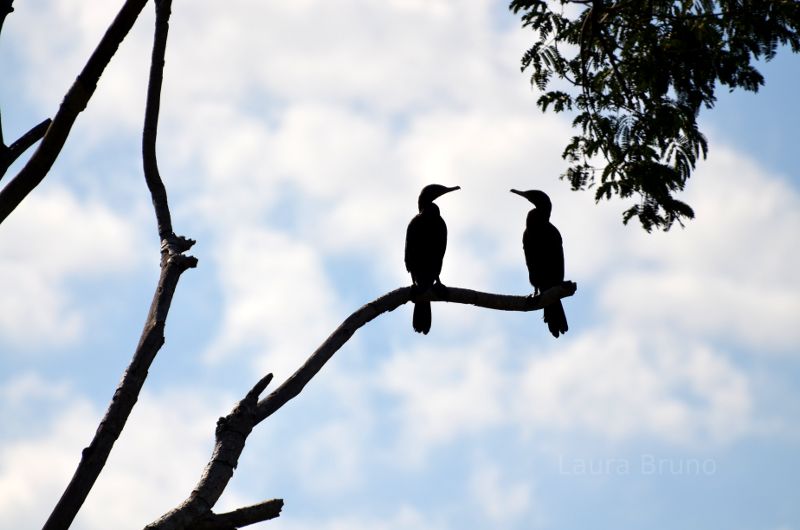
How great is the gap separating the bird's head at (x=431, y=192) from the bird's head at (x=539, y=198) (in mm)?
814

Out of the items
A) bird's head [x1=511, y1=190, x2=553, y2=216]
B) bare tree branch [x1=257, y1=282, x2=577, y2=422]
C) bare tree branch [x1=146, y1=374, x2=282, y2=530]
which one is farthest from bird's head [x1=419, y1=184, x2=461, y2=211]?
bare tree branch [x1=146, y1=374, x2=282, y2=530]

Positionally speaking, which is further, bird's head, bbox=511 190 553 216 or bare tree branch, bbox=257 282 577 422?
bird's head, bbox=511 190 553 216

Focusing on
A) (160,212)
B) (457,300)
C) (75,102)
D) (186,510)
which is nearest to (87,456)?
(186,510)

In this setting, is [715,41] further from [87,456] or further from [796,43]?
[87,456]

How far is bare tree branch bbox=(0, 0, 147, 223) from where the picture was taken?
2867mm

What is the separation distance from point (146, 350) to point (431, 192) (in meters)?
4.53

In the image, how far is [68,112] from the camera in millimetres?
2984

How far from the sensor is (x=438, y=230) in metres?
7.91

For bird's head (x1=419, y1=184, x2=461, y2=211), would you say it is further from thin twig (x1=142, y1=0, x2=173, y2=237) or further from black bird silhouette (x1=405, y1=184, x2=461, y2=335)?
thin twig (x1=142, y1=0, x2=173, y2=237)

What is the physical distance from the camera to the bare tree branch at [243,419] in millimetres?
3508

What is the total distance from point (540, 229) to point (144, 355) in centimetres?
534

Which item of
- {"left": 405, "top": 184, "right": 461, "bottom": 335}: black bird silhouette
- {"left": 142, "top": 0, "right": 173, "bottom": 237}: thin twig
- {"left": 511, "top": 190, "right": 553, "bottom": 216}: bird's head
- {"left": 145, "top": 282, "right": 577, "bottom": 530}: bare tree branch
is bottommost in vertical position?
{"left": 145, "top": 282, "right": 577, "bottom": 530}: bare tree branch

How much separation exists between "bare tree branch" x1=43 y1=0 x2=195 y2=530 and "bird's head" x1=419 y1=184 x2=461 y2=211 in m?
3.67

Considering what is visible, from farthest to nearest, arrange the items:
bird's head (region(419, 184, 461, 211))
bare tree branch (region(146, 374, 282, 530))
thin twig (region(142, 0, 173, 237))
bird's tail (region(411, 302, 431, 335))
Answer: bird's head (region(419, 184, 461, 211))
bird's tail (region(411, 302, 431, 335))
thin twig (region(142, 0, 173, 237))
bare tree branch (region(146, 374, 282, 530))
